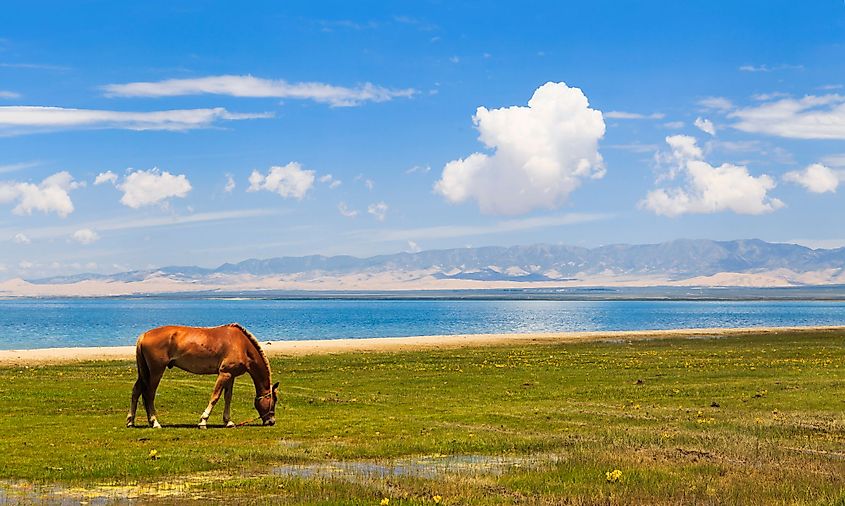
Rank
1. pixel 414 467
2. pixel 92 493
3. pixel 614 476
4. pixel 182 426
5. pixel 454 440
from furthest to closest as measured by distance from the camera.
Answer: pixel 182 426 < pixel 454 440 < pixel 414 467 < pixel 614 476 < pixel 92 493

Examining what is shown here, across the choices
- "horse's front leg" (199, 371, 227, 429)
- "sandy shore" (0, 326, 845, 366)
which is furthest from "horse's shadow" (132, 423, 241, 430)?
"sandy shore" (0, 326, 845, 366)

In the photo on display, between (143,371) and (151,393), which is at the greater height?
(143,371)

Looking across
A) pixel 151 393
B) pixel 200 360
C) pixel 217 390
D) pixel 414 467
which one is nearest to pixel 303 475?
pixel 414 467

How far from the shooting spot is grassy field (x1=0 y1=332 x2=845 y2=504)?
18873 mm

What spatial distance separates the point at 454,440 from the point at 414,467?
4037 millimetres

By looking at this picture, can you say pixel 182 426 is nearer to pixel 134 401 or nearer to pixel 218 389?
pixel 134 401

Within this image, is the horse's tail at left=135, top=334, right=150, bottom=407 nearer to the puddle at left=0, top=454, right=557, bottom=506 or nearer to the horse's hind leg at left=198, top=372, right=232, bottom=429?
the horse's hind leg at left=198, top=372, right=232, bottom=429

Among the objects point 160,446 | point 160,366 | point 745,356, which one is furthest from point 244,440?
point 745,356

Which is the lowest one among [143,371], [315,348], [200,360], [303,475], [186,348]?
[315,348]

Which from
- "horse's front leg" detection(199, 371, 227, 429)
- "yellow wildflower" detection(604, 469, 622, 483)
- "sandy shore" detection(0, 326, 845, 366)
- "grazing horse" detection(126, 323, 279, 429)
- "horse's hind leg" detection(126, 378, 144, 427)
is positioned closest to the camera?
"yellow wildflower" detection(604, 469, 622, 483)

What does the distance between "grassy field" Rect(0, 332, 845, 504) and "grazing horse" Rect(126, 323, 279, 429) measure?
36.3 inches

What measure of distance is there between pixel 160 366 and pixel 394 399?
12894 mm

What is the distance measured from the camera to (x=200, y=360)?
2859 centimetres

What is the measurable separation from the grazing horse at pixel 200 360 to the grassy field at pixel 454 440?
921 mm
